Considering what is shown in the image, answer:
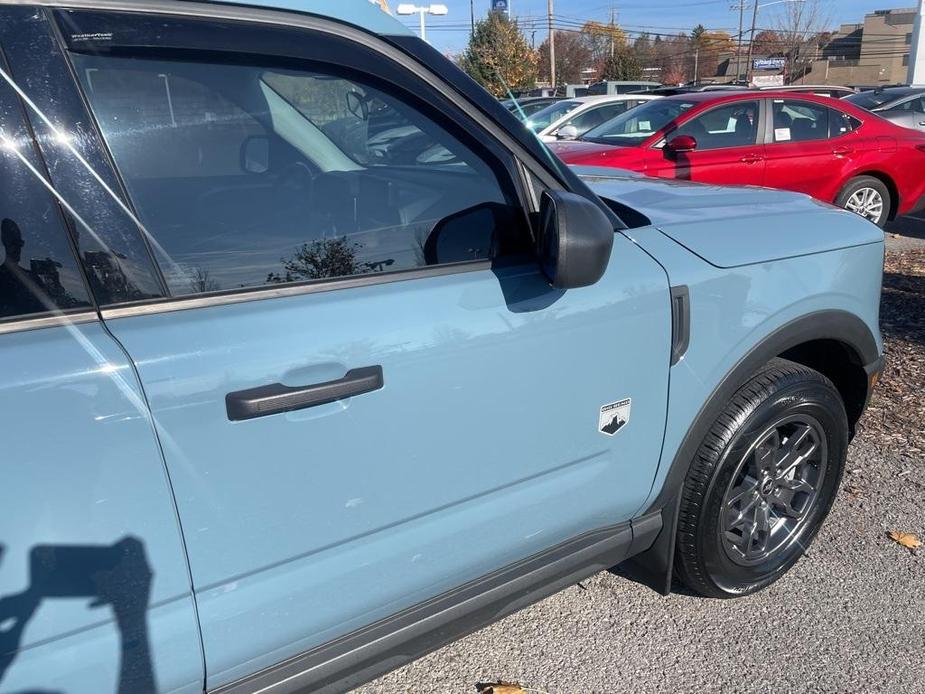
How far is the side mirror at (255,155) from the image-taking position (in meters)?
1.82

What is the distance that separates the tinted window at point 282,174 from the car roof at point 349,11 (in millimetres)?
124

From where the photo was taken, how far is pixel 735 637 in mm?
2682

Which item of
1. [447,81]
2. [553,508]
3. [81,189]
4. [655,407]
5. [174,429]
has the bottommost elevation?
[553,508]

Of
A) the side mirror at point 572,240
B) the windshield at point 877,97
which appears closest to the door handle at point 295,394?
the side mirror at point 572,240

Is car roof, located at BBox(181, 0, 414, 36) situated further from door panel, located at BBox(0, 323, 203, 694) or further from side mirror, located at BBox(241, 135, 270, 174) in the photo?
door panel, located at BBox(0, 323, 203, 694)

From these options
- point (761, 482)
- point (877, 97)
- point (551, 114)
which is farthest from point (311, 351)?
point (877, 97)

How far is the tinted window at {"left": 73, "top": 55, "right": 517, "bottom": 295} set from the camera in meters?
1.58

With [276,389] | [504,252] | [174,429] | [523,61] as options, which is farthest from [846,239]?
[523,61]

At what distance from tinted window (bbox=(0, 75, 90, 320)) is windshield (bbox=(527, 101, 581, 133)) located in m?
10.4

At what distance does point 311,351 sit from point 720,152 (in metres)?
6.93

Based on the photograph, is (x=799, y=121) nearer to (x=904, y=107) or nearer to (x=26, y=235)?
(x=904, y=107)

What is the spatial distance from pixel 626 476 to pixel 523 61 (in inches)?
1403

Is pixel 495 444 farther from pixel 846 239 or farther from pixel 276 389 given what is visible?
pixel 846 239

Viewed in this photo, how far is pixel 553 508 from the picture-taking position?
2.11 metres
